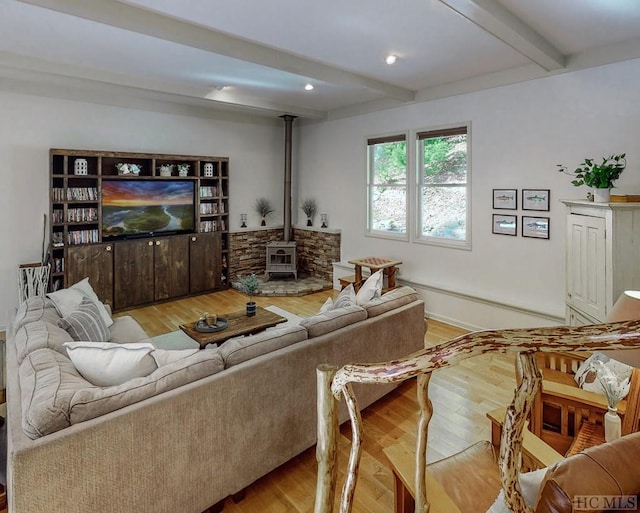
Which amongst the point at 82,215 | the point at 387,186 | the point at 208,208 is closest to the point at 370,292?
the point at 387,186

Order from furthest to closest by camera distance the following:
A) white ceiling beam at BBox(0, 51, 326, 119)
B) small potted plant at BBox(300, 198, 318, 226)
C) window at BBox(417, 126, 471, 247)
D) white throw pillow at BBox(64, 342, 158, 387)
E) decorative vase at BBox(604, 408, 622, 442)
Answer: small potted plant at BBox(300, 198, 318, 226) < window at BBox(417, 126, 471, 247) < white ceiling beam at BBox(0, 51, 326, 119) < white throw pillow at BBox(64, 342, 158, 387) < decorative vase at BBox(604, 408, 622, 442)

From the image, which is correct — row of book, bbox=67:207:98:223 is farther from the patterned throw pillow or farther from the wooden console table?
the wooden console table

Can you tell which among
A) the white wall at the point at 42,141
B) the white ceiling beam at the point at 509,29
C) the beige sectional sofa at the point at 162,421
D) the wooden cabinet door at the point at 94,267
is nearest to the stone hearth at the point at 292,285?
the wooden cabinet door at the point at 94,267

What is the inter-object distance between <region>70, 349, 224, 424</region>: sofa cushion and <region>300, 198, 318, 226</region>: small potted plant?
206 inches

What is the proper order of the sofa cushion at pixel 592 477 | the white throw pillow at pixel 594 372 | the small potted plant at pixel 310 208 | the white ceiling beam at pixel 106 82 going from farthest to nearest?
the small potted plant at pixel 310 208 < the white ceiling beam at pixel 106 82 < the white throw pillow at pixel 594 372 < the sofa cushion at pixel 592 477

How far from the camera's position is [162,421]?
1786mm

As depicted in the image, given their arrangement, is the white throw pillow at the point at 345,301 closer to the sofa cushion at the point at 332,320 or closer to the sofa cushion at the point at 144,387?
the sofa cushion at the point at 332,320

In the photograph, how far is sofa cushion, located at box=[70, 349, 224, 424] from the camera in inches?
64.9

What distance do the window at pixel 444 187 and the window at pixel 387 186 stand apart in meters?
0.30

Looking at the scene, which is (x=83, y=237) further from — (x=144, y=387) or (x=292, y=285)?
(x=144, y=387)

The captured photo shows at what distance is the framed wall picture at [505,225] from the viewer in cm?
448

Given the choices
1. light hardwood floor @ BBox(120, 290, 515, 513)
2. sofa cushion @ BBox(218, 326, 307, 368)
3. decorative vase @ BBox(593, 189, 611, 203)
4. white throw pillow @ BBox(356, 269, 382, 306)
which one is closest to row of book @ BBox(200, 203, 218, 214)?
light hardwood floor @ BBox(120, 290, 515, 513)

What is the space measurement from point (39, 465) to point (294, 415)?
1.24 metres

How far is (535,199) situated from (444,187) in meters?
1.19
